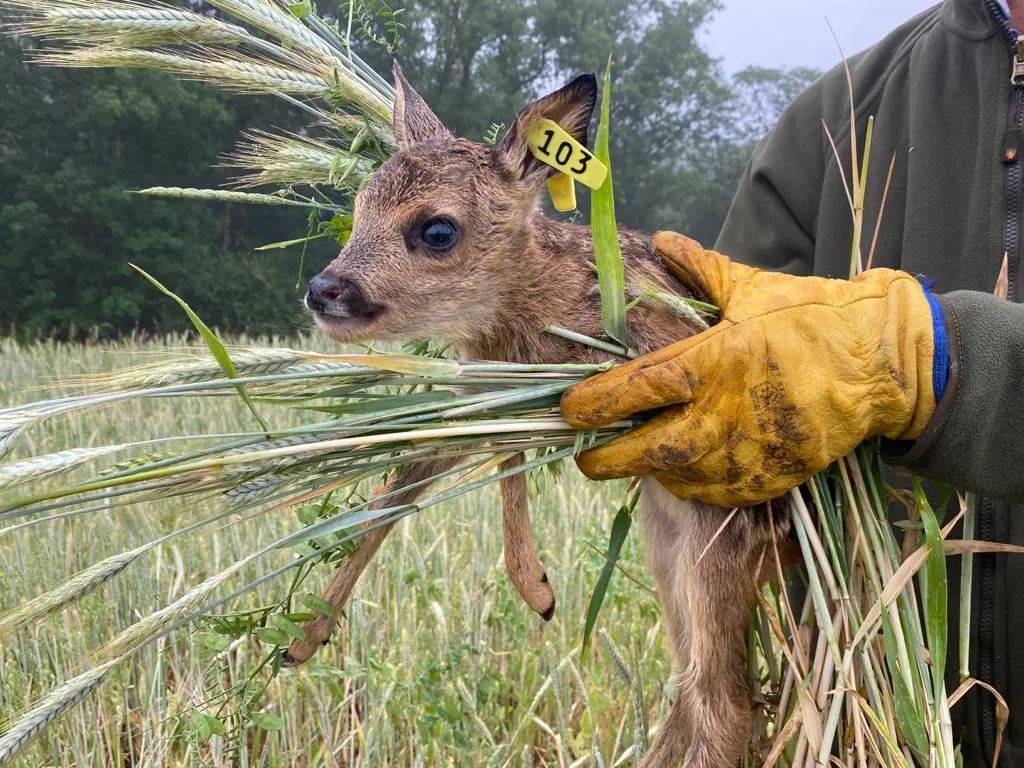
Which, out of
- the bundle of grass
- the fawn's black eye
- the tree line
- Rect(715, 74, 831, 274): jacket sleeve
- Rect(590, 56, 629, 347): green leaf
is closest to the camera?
the bundle of grass

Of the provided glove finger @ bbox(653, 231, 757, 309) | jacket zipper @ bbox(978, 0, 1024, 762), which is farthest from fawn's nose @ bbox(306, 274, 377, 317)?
jacket zipper @ bbox(978, 0, 1024, 762)

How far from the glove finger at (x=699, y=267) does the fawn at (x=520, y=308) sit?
4 cm

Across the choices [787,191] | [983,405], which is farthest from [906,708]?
[787,191]

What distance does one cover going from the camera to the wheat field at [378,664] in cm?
196

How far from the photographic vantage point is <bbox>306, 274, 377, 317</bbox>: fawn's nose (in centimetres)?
154

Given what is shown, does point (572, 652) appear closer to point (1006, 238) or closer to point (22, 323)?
point (1006, 238)

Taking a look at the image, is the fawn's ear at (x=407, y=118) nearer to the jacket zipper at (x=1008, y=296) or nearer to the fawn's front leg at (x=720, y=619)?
the fawn's front leg at (x=720, y=619)

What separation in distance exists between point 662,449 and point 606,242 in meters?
0.38

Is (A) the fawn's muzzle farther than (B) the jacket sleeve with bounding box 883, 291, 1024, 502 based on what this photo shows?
Yes

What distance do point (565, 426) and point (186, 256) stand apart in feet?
48.7

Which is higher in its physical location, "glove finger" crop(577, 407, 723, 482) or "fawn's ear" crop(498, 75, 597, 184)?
"fawn's ear" crop(498, 75, 597, 184)

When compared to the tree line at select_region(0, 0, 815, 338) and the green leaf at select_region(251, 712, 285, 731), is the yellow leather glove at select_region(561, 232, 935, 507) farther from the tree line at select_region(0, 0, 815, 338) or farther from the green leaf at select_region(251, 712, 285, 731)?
the tree line at select_region(0, 0, 815, 338)

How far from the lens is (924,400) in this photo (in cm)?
143

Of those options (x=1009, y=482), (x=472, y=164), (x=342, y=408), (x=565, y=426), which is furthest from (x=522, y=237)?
(x=1009, y=482)
